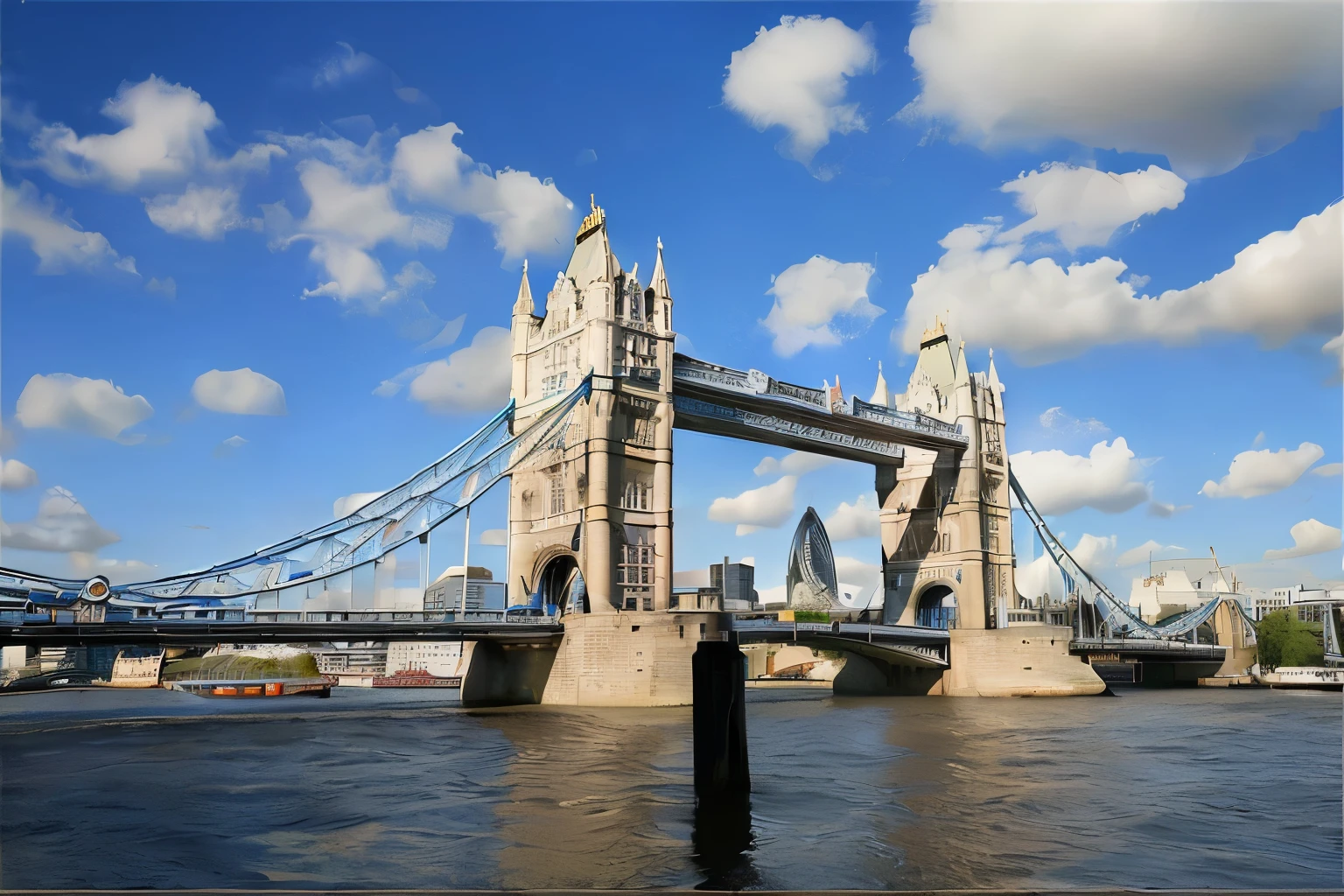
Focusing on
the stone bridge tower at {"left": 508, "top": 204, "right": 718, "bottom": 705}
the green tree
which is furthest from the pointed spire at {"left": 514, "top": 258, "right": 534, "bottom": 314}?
the green tree

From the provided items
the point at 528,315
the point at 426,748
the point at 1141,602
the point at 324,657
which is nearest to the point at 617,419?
the point at 528,315

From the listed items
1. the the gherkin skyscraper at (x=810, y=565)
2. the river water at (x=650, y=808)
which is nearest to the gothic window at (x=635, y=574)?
the river water at (x=650, y=808)

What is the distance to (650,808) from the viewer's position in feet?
41.1

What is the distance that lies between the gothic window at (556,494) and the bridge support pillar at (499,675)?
5.31 m

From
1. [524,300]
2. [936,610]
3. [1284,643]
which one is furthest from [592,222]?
[1284,643]

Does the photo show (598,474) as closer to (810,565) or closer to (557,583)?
(557,583)

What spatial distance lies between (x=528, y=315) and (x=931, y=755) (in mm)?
25803

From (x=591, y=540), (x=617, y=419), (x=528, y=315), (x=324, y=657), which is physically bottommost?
(x=324, y=657)

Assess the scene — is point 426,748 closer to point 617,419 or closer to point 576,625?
point 576,625

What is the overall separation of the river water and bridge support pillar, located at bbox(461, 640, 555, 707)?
9954mm

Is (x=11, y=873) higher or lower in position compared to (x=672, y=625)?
lower

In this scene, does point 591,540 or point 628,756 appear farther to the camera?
point 591,540

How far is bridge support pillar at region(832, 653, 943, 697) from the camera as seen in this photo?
45781 millimetres

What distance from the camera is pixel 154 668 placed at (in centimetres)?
6700
